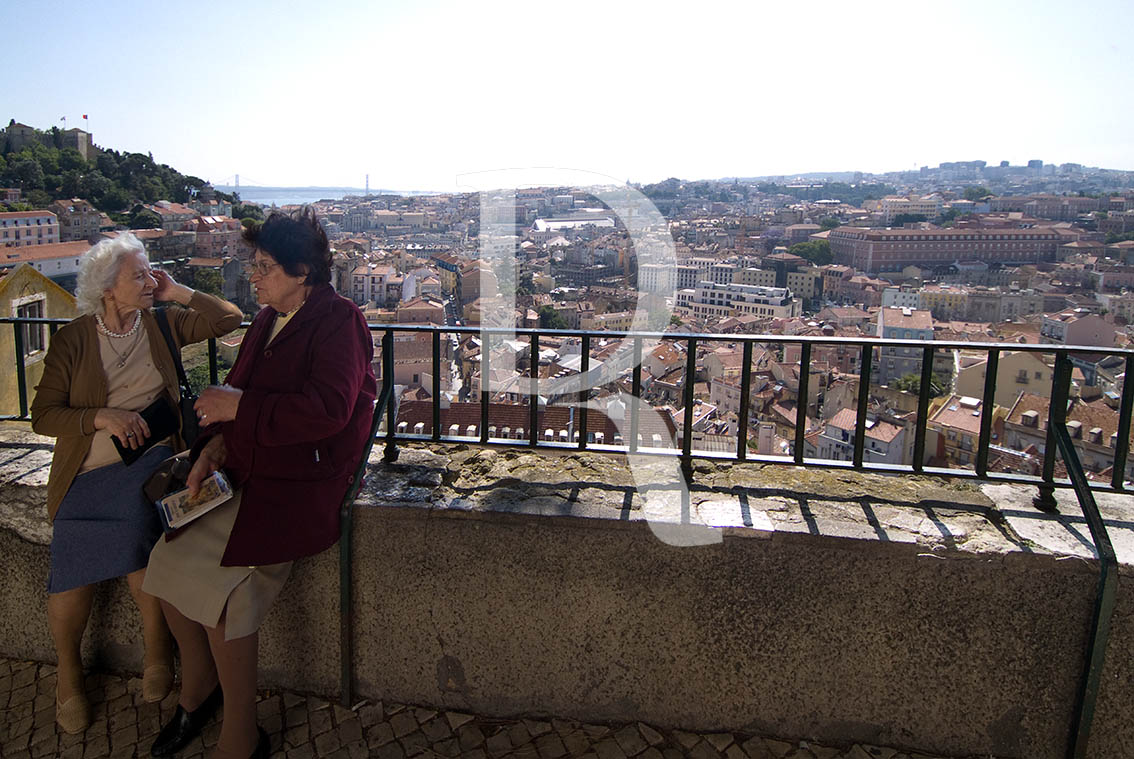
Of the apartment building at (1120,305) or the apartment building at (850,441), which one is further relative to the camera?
the apartment building at (1120,305)

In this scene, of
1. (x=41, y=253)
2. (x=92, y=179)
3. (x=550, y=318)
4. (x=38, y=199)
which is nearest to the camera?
(x=550, y=318)

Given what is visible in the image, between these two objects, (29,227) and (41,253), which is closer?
(41,253)

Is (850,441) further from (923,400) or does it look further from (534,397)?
(534,397)

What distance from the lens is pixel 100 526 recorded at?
2.06m

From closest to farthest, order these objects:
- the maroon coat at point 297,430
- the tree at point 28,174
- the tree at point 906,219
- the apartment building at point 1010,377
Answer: the maroon coat at point 297,430, the apartment building at point 1010,377, the tree at point 28,174, the tree at point 906,219

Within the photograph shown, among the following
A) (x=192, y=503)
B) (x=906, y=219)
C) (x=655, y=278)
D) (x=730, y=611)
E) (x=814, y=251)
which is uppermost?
(x=906, y=219)

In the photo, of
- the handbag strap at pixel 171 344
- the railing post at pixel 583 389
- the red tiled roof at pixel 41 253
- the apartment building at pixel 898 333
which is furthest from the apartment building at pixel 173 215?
the railing post at pixel 583 389

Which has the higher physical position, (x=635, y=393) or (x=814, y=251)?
(x=635, y=393)

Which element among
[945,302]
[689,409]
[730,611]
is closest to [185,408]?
[689,409]

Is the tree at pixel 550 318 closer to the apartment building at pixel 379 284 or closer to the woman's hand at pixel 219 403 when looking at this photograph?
the apartment building at pixel 379 284

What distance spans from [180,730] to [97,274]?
48.0 inches

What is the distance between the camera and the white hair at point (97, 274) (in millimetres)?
2068

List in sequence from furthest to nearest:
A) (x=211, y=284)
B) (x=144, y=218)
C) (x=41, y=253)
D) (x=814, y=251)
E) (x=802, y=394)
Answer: (x=814, y=251), (x=144, y=218), (x=41, y=253), (x=211, y=284), (x=802, y=394)

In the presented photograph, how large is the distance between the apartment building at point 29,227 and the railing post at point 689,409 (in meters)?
46.5
